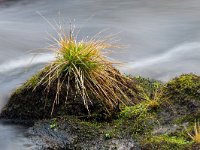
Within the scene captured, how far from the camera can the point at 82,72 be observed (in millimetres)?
7176

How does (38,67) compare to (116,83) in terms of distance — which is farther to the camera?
(38,67)

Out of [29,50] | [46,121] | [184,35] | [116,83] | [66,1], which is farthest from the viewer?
[66,1]

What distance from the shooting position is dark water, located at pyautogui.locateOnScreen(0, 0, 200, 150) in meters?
9.29

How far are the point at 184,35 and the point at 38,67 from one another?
3.90m

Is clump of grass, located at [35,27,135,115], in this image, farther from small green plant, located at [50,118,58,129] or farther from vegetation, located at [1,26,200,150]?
small green plant, located at [50,118,58,129]

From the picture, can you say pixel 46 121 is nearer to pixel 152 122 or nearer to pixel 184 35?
pixel 152 122

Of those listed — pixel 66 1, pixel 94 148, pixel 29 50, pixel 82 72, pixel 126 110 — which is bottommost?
pixel 94 148

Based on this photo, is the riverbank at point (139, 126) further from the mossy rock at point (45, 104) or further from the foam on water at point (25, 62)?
the foam on water at point (25, 62)

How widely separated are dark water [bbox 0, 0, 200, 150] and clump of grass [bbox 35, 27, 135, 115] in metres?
0.90

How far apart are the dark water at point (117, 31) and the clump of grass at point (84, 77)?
2.94ft

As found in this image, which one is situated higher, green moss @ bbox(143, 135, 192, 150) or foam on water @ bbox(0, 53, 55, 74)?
foam on water @ bbox(0, 53, 55, 74)

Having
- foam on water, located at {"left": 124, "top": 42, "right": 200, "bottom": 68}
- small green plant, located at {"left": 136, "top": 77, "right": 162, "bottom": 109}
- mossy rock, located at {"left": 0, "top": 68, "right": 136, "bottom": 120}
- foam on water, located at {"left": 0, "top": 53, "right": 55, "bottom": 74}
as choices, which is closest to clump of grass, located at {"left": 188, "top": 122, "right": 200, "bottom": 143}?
small green plant, located at {"left": 136, "top": 77, "right": 162, "bottom": 109}

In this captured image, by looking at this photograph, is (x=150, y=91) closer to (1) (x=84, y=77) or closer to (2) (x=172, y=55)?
(1) (x=84, y=77)

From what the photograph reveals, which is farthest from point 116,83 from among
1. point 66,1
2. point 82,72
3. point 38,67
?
point 66,1
